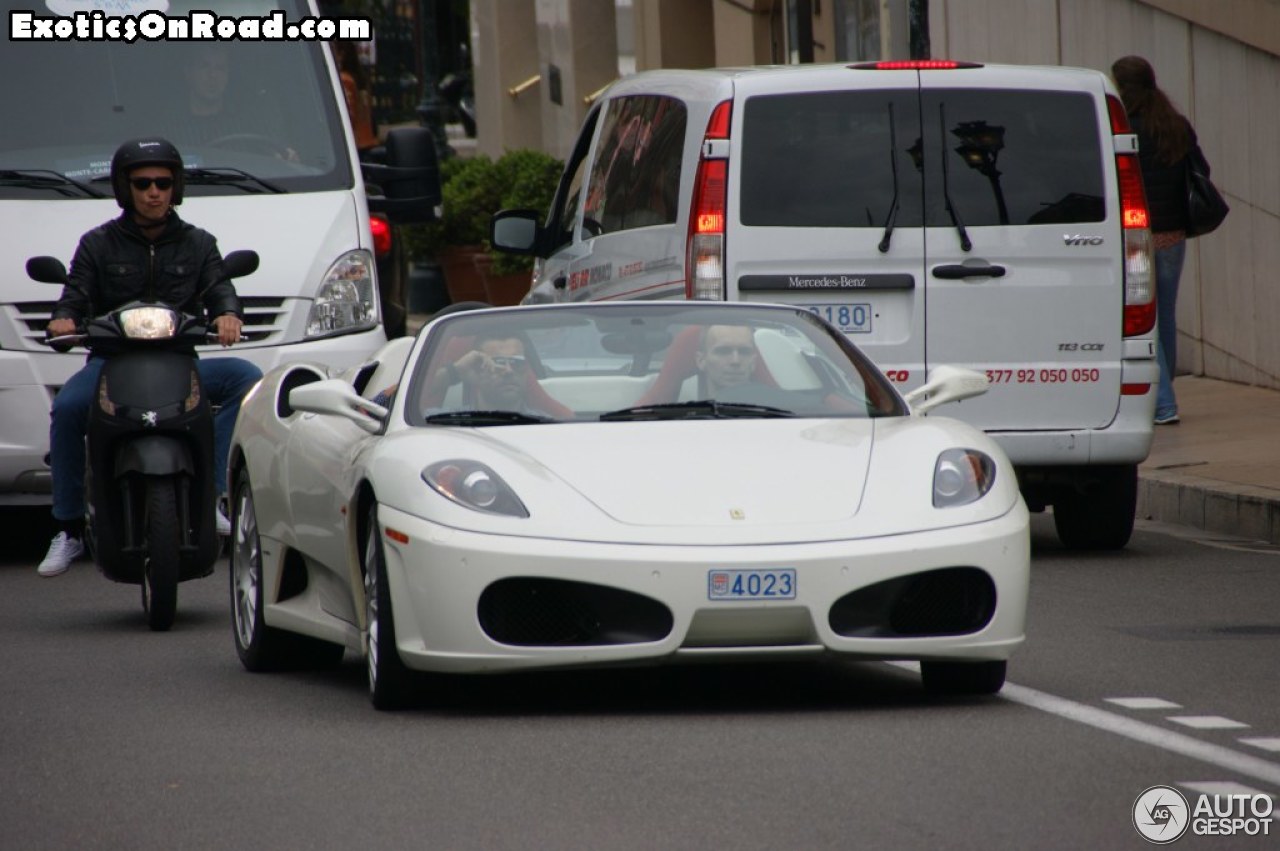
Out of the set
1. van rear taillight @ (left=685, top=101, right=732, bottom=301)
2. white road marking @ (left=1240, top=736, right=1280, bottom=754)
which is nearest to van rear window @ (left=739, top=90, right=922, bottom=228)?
van rear taillight @ (left=685, top=101, right=732, bottom=301)

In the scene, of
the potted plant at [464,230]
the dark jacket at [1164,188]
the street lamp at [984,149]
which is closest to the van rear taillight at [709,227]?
the street lamp at [984,149]

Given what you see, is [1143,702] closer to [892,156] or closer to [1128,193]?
[892,156]

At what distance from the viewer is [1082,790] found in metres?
6.18

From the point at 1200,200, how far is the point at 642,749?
9.80m

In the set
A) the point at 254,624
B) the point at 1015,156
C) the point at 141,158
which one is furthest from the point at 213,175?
the point at 254,624

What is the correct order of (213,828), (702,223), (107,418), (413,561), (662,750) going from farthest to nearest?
1. (702,223)
2. (107,418)
3. (413,561)
4. (662,750)
5. (213,828)

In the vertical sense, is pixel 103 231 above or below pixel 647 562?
above

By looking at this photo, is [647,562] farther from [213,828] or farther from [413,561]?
[213,828]

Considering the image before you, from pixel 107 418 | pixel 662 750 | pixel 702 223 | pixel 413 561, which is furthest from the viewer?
pixel 702 223

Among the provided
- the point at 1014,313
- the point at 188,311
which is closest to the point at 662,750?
the point at 188,311

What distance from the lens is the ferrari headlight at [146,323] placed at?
988 cm

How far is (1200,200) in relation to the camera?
15859mm

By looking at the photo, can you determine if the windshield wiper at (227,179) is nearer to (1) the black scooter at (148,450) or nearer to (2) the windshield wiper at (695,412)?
(1) the black scooter at (148,450)

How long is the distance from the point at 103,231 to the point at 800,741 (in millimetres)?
4782
